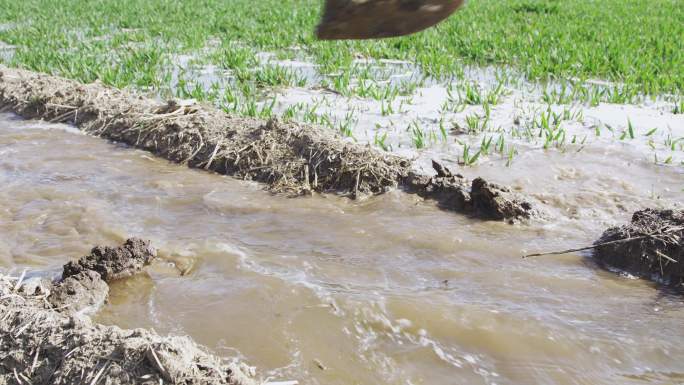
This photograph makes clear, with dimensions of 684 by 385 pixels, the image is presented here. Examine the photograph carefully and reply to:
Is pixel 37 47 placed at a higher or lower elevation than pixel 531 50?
lower

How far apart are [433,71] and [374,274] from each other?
4810mm

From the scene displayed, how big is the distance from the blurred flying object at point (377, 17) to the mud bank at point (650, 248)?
2262 millimetres

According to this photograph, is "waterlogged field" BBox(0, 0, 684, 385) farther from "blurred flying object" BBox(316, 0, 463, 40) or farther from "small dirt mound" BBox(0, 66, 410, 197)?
"blurred flying object" BBox(316, 0, 463, 40)

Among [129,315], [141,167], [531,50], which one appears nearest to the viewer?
[129,315]

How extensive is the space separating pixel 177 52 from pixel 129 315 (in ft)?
24.4

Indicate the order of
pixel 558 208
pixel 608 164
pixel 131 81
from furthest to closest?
1. pixel 131 81
2. pixel 608 164
3. pixel 558 208

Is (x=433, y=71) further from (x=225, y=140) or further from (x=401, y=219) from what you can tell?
(x=401, y=219)

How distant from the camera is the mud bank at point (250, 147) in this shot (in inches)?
197

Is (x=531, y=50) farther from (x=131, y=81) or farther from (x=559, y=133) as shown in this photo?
(x=131, y=81)

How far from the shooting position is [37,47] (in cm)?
1111

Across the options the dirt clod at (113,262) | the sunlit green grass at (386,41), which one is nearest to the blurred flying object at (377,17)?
the dirt clod at (113,262)

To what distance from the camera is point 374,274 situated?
3.88 metres

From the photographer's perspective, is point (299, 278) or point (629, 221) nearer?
point (299, 278)

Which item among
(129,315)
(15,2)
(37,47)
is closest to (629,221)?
(129,315)
